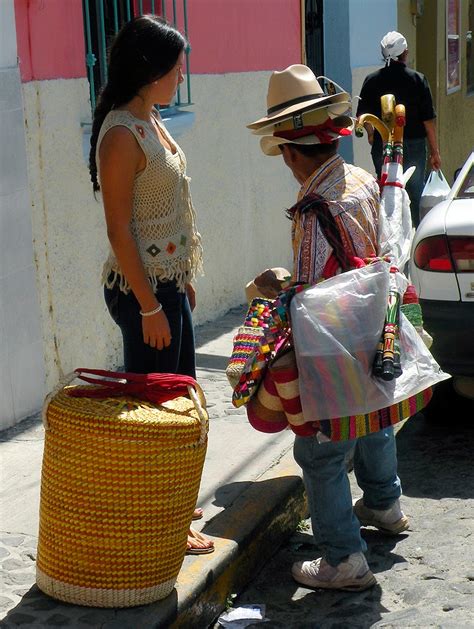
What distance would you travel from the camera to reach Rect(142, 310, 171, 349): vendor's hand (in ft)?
12.3

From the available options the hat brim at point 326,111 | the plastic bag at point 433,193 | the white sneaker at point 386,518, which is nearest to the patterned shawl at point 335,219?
the hat brim at point 326,111

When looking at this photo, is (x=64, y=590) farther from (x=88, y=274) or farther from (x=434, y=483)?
(x=88, y=274)

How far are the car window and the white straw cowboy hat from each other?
1.80 m

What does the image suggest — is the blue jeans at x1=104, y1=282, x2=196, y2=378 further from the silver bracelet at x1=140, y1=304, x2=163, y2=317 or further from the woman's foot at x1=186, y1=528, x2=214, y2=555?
the woman's foot at x1=186, y1=528, x2=214, y2=555

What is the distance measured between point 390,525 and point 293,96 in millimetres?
1707

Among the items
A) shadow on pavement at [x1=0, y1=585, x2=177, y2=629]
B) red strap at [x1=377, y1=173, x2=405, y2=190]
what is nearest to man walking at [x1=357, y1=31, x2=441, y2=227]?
red strap at [x1=377, y1=173, x2=405, y2=190]

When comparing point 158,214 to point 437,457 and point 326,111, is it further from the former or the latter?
point 437,457

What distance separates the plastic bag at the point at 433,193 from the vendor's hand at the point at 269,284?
113 inches

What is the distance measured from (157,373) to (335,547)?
35.2 inches

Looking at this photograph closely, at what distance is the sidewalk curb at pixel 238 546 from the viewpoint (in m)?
3.69

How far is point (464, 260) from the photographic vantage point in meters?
5.14

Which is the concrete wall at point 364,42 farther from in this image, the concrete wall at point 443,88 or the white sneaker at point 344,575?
the white sneaker at point 344,575

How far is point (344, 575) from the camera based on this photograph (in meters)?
3.96

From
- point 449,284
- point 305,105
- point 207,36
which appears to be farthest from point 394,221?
point 207,36
